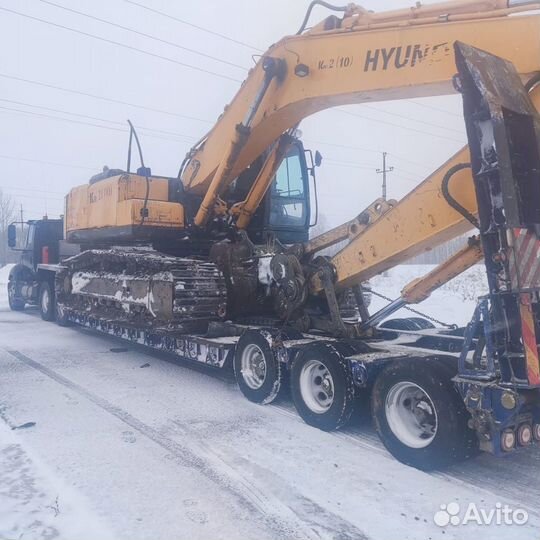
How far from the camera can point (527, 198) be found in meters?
3.62

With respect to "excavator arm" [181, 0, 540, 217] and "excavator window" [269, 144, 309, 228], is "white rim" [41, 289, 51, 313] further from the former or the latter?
"excavator arm" [181, 0, 540, 217]

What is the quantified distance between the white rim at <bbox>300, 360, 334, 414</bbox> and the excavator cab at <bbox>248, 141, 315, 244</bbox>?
3482 millimetres

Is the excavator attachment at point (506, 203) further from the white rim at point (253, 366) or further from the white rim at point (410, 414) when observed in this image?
the white rim at point (253, 366)

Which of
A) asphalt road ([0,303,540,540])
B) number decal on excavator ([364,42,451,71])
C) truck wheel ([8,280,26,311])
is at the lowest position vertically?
asphalt road ([0,303,540,540])

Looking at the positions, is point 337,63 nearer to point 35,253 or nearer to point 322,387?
point 322,387

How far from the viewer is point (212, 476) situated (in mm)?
3777

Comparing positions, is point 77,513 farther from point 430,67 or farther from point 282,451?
point 430,67

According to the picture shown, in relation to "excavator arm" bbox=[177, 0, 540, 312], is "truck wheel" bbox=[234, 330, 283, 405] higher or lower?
lower

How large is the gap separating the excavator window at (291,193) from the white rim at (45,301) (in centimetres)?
720

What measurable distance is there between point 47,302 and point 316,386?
9790 mm

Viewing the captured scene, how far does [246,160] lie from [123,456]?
13.3 feet

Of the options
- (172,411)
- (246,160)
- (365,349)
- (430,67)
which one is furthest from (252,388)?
(430,67)

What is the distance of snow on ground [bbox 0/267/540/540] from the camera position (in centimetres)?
311

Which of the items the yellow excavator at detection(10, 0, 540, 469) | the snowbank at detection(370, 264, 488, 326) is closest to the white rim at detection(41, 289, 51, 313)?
the yellow excavator at detection(10, 0, 540, 469)
